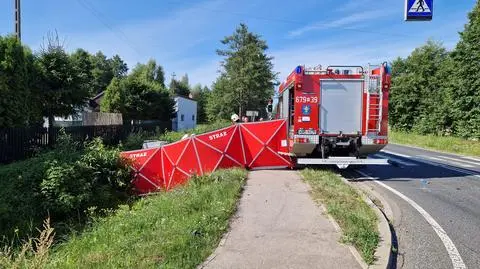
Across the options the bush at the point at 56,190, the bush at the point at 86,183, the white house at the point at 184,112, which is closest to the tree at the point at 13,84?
the bush at the point at 56,190

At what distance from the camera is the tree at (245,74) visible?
191 feet

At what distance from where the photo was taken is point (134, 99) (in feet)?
119

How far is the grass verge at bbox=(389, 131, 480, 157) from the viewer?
23.3 m

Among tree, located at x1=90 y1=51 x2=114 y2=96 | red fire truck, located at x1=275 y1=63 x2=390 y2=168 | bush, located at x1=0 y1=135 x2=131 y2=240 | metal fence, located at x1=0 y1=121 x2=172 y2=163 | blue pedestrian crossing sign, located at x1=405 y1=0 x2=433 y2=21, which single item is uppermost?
tree, located at x1=90 y1=51 x2=114 y2=96

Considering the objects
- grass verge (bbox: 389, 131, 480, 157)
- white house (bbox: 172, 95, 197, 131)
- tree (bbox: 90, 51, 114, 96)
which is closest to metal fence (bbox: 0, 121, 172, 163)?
grass verge (bbox: 389, 131, 480, 157)

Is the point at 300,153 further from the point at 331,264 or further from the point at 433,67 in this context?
the point at 433,67

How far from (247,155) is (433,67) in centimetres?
2767

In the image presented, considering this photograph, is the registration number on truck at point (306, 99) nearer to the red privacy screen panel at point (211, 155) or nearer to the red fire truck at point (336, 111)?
the red fire truck at point (336, 111)

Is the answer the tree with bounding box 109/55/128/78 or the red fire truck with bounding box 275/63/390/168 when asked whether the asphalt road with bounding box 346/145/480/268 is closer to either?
the red fire truck with bounding box 275/63/390/168

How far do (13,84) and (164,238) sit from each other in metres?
11.7

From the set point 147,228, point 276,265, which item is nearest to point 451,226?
point 276,265

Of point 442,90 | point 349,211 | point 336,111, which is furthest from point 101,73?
point 349,211

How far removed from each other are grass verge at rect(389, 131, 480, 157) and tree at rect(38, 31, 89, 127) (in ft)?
69.3

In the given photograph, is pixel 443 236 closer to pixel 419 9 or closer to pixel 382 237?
pixel 382 237
